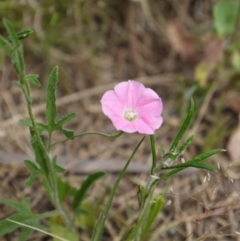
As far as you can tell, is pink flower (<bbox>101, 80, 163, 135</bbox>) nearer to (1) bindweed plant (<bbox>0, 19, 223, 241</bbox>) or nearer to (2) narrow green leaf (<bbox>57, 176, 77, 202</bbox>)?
(1) bindweed plant (<bbox>0, 19, 223, 241</bbox>)

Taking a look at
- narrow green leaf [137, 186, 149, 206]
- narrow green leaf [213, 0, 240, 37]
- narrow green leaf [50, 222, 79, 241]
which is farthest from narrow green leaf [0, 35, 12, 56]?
narrow green leaf [213, 0, 240, 37]

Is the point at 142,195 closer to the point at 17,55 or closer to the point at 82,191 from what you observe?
the point at 82,191

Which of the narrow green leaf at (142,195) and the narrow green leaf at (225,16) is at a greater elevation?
the narrow green leaf at (225,16)

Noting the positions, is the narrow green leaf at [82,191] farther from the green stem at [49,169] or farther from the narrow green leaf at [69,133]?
the narrow green leaf at [69,133]

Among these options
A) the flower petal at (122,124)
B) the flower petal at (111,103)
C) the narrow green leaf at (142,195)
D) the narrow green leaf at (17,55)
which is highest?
the narrow green leaf at (17,55)

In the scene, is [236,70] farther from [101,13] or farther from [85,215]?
[85,215]

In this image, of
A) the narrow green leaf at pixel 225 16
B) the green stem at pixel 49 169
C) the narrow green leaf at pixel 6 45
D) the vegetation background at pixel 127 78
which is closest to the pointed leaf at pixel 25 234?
the green stem at pixel 49 169
